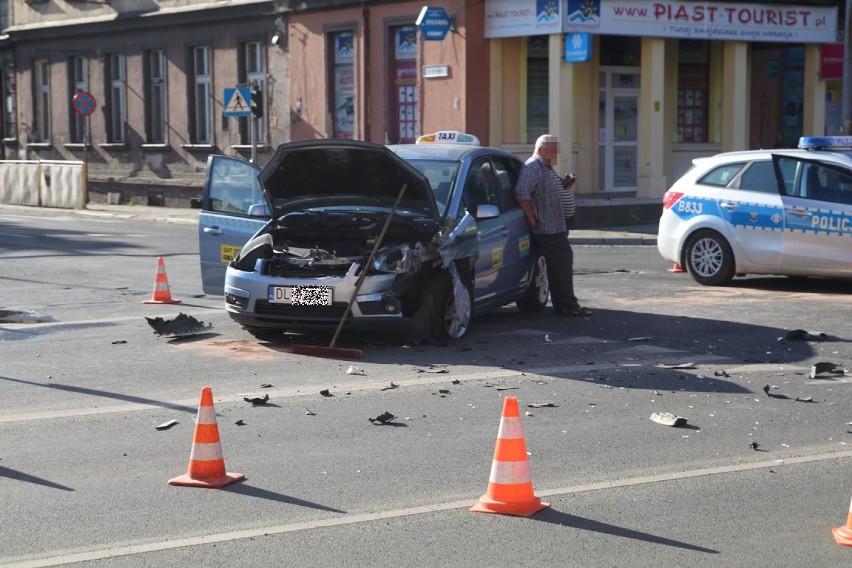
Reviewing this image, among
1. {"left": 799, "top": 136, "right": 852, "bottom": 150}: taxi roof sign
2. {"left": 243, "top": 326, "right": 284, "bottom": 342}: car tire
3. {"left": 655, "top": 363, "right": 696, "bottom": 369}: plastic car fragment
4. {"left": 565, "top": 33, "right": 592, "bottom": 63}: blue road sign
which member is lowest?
{"left": 655, "top": 363, "right": 696, "bottom": 369}: plastic car fragment

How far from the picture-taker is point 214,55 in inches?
1271

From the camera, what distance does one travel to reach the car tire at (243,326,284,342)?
11.2m

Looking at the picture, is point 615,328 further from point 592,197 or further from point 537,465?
point 592,197

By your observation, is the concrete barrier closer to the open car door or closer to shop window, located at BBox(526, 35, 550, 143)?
shop window, located at BBox(526, 35, 550, 143)

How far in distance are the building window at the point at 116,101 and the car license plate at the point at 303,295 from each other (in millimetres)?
26371

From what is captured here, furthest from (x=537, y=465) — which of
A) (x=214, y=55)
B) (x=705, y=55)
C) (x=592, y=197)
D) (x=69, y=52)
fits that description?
(x=69, y=52)

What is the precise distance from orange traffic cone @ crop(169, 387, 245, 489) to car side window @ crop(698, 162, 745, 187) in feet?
32.3

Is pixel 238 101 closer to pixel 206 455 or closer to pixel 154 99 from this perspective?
pixel 154 99

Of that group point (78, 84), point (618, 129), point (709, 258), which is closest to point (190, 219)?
point (618, 129)

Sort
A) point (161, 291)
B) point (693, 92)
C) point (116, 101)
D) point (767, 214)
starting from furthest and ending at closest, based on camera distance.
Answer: point (116, 101) < point (693, 92) < point (767, 214) < point (161, 291)

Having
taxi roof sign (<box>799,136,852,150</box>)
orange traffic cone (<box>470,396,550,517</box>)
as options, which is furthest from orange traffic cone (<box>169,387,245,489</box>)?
taxi roof sign (<box>799,136,852,150</box>)

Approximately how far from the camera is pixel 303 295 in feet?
34.5

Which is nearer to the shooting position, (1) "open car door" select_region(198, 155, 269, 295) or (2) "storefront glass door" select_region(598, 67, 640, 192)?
(1) "open car door" select_region(198, 155, 269, 295)

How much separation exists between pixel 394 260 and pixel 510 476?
15.7 ft
